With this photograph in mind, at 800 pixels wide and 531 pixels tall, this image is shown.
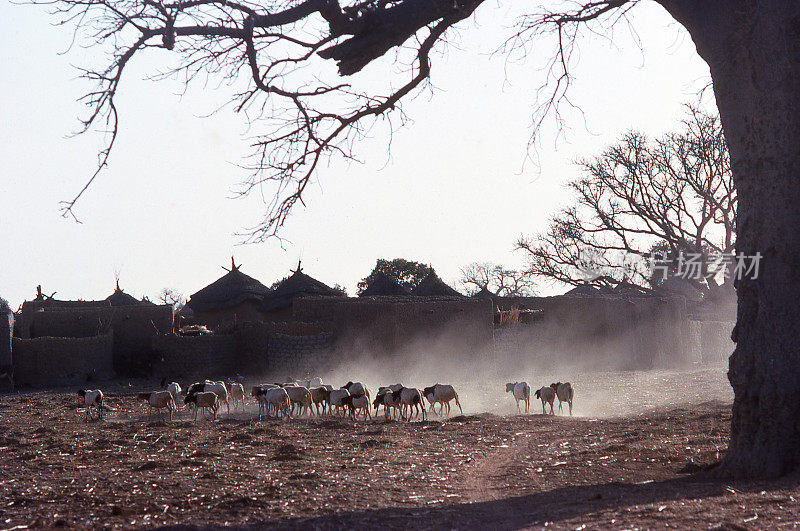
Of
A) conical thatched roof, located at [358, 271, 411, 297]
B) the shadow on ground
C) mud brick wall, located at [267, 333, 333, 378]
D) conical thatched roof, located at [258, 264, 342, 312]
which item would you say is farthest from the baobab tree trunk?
conical thatched roof, located at [358, 271, 411, 297]

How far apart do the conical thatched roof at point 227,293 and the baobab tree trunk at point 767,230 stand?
3248cm

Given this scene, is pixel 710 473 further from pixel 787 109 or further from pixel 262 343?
pixel 262 343

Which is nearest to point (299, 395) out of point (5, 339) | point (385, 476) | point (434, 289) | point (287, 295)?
point (385, 476)

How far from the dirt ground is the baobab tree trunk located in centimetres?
76

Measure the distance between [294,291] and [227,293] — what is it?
3478mm

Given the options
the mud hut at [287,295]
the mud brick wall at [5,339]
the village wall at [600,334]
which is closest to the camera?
the mud brick wall at [5,339]

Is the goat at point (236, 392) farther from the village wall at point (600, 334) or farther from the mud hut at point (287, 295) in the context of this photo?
the mud hut at point (287, 295)

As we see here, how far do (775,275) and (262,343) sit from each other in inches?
818

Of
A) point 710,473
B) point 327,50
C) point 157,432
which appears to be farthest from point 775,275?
point 157,432

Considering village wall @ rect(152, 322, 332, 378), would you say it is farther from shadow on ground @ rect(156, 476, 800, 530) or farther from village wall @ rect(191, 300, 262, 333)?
shadow on ground @ rect(156, 476, 800, 530)

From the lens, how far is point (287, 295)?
38.2 metres

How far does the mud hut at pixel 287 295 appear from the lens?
37812 millimetres

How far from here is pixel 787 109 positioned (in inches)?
320

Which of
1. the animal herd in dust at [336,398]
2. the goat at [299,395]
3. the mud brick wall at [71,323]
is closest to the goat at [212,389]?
the animal herd in dust at [336,398]
